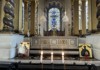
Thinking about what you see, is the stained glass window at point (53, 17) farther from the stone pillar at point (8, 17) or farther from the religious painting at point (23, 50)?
the stone pillar at point (8, 17)

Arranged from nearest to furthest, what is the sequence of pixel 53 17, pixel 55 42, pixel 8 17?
pixel 8 17, pixel 55 42, pixel 53 17

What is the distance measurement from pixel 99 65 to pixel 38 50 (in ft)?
7.11

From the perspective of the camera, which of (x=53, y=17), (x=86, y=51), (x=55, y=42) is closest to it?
(x=86, y=51)

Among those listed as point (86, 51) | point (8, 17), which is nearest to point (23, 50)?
point (8, 17)

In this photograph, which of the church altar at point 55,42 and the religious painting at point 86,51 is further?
the church altar at point 55,42

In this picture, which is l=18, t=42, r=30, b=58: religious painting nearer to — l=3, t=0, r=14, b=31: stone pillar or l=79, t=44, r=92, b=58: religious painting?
l=3, t=0, r=14, b=31: stone pillar

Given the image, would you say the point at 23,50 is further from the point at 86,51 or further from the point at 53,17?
the point at 53,17

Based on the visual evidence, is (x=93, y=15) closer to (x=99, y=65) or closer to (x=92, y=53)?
(x=92, y=53)

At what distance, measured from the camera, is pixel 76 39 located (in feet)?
19.2

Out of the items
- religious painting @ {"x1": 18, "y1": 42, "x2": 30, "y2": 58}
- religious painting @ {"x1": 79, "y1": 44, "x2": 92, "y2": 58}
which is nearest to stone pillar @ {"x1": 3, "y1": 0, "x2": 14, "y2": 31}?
religious painting @ {"x1": 18, "y1": 42, "x2": 30, "y2": 58}

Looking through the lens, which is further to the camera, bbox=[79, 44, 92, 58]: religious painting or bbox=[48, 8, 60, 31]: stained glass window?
bbox=[48, 8, 60, 31]: stained glass window

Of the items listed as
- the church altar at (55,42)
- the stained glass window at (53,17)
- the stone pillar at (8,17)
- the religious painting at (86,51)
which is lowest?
the religious painting at (86,51)

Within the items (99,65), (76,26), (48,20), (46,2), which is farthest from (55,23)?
(99,65)

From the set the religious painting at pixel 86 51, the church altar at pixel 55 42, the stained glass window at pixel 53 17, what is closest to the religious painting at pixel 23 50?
the church altar at pixel 55 42
